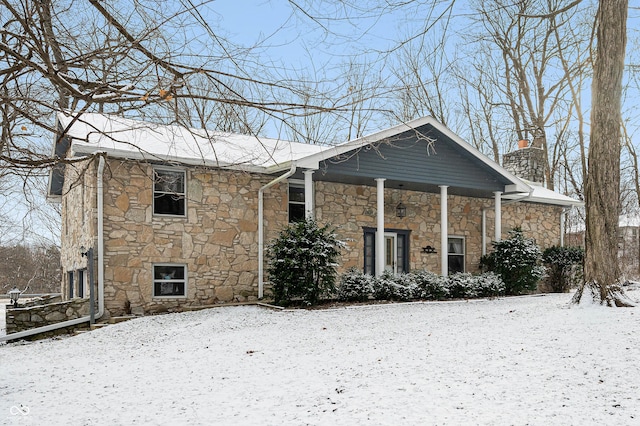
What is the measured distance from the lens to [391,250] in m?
14.3

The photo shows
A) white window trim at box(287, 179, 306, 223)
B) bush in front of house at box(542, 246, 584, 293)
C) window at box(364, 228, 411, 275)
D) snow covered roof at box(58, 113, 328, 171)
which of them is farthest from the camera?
bush in front of house at box(542, 246, 584, 293)

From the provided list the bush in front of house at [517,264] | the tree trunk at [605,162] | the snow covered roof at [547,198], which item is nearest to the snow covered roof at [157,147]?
the tree trunk at [605,162]

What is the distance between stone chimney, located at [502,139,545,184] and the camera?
17828mm

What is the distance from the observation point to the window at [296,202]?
13.0 meters

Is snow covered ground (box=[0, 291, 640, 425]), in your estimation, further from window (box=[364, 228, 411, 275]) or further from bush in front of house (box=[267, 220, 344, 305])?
window (box=[364, 228, 411, 275])

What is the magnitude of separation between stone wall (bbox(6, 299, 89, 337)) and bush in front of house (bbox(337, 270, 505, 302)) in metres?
5.16

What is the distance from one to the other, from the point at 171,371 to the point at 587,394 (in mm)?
4458

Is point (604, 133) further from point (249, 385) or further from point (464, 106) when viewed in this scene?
point (464, 106)

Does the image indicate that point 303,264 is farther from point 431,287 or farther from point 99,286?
point 99,286

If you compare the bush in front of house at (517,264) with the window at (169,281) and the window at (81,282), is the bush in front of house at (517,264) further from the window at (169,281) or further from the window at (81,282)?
the window at (81,282)

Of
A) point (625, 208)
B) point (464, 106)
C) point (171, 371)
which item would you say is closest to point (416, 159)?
point (171, 371)

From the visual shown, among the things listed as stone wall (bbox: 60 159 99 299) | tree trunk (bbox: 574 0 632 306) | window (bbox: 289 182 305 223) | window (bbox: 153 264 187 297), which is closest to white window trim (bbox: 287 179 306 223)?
window (bbox: 289 182 305 223)

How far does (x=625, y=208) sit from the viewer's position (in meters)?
30.0

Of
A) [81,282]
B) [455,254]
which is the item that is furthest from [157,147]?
[455,254]
